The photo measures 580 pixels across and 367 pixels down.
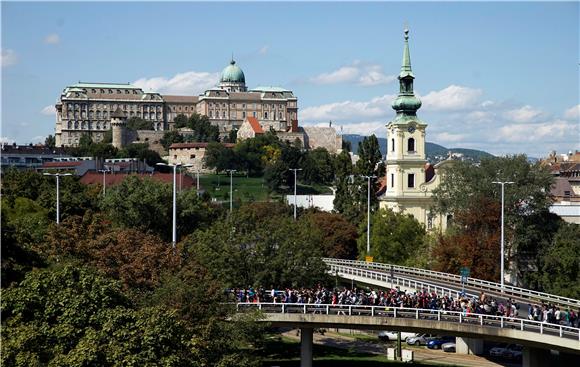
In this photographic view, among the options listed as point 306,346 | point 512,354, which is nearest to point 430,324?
point 306,346

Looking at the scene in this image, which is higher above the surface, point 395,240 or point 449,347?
point 395,240

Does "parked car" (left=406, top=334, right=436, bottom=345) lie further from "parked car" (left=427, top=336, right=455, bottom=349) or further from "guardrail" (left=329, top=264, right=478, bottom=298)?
"guardrail" (left=329, top=264, right=478, bottom=298)

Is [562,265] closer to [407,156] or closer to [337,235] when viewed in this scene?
[337,235]

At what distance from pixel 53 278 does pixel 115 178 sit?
116m

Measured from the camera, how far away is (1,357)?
1208 inches

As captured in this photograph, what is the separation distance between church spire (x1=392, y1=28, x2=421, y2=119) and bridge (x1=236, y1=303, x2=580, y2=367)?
6573cm

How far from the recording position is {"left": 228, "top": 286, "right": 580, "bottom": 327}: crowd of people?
47.9 m

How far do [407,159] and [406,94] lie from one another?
696 cm

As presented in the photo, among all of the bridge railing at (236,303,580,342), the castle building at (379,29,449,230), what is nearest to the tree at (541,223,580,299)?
the bridge railing at (236,303,580,342)

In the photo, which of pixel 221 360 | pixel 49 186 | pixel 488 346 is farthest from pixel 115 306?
pixel 49 186

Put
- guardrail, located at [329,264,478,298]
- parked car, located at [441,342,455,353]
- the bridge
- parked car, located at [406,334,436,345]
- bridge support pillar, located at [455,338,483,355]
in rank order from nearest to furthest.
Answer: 1. the bridge
2. guardrail, located at [329,264,478,298]
3. bridge support pillar, located at [455,338,483,355]
4. parked car, located at [441,342,455,353]
5. parked car, located at [406,334,436,345]

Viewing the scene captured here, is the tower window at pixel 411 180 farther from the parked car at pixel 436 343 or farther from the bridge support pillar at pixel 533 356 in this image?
the bridge support pillar at pixel 533 356

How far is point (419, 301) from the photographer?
5253cm

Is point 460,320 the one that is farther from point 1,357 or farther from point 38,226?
point 38,226
